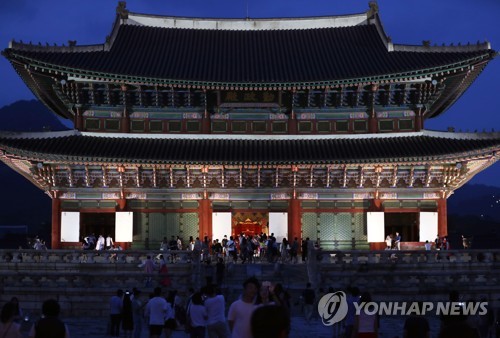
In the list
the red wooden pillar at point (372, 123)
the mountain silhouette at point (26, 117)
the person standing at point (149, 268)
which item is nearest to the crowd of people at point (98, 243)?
the person standing at point (149, 268)

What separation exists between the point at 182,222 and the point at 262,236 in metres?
4.77

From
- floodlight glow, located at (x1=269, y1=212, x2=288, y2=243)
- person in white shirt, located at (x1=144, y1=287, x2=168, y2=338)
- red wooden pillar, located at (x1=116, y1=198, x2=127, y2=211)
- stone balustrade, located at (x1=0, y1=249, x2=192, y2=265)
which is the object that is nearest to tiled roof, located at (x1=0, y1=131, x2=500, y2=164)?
red wooden pillar, located at (x1=116, y1=198, x2=127, y2=211)

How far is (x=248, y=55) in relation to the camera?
160ft

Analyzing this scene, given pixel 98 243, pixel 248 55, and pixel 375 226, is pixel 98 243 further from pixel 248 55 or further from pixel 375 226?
pixel 248 55

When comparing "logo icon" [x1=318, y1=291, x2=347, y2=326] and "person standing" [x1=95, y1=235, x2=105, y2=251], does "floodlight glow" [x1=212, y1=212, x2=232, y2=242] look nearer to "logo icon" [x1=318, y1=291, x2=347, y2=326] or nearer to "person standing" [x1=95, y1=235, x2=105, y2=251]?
"person standing" [x1=95, y1=235, x2=105, y2=251]

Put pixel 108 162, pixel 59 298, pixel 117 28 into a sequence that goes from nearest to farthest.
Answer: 1. pixel 59 298
2. pixel 108 162
3. pixel 117 28

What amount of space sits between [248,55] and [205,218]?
451 inches

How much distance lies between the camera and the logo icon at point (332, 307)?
23.1 meters

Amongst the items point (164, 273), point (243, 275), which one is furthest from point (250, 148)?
point (164, 273)

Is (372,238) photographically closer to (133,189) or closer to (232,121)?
(232,121)

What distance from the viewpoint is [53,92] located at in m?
46.0

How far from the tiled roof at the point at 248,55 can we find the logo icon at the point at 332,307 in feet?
59.2

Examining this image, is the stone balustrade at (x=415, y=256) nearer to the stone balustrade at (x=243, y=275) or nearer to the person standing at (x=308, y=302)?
the stone balustrade at (x=243, y=275)

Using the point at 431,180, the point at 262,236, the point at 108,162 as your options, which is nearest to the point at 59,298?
the point at 108,162
